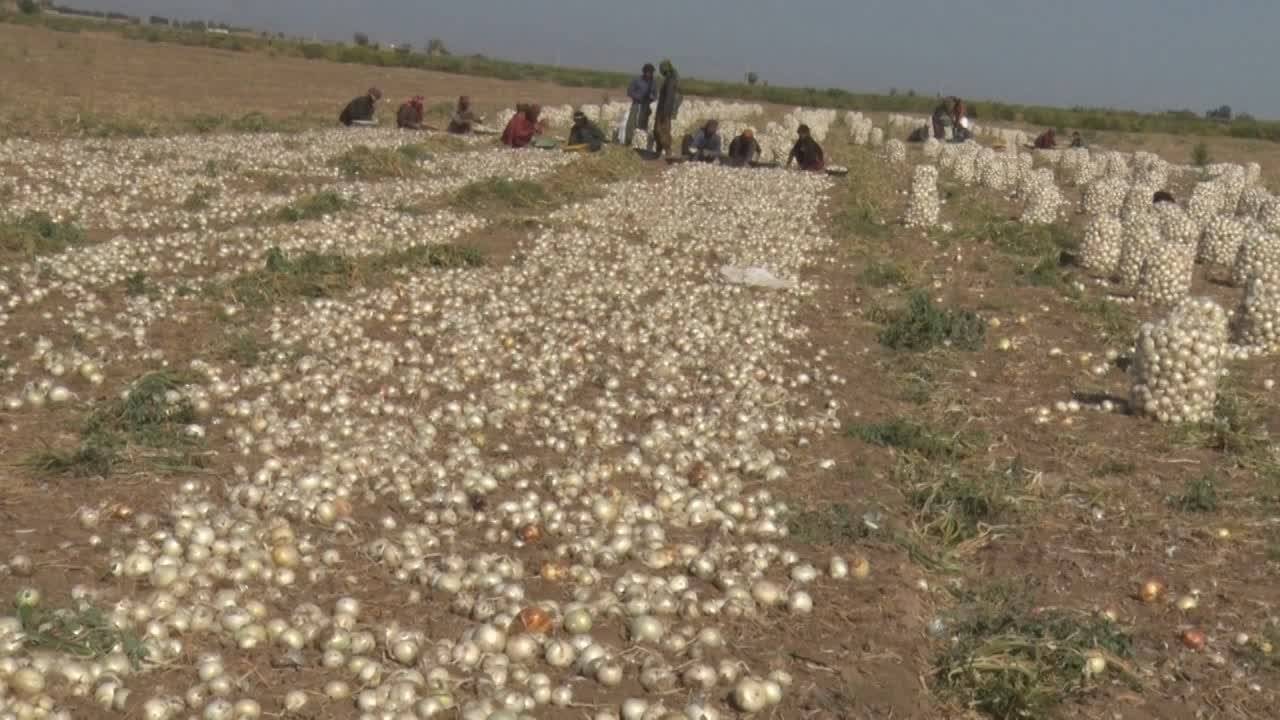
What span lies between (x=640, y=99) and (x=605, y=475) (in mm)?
25682

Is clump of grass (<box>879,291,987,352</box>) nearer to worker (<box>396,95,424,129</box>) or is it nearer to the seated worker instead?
the seated worker

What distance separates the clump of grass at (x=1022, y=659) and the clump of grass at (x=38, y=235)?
13096mm

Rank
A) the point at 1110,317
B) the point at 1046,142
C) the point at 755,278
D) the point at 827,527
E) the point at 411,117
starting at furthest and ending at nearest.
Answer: the point at 1046,142 < the point at 411,117 < the point at 755,278 < the point at 1110,317 < the point at 827,527

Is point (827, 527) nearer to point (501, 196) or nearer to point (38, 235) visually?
point (38, 235)

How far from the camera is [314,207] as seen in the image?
1836 centimetres

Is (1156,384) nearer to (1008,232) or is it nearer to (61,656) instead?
(61,656)

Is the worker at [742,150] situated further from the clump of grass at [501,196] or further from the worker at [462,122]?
the clump of grass at [501,196]

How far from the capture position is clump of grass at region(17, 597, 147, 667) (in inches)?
210

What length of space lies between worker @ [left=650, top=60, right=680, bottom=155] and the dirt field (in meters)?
13.7

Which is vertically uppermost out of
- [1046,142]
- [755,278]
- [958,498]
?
[1046,142]

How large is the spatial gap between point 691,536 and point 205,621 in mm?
3368

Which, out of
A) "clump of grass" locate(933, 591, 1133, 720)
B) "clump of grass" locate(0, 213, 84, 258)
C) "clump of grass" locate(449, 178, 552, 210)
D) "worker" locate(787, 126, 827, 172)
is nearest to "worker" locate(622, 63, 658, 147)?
"worker" locate(787, 126, 827, 172)

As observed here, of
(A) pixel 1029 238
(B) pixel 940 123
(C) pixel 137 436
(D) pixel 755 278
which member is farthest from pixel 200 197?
(B) pixel 940 123

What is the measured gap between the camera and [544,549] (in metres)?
7.22
